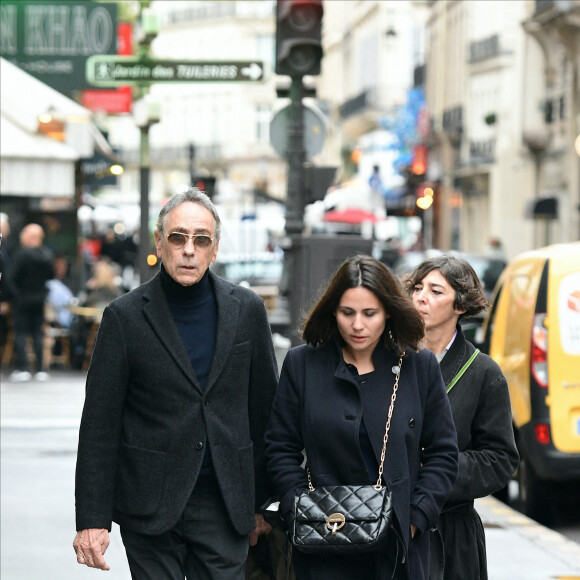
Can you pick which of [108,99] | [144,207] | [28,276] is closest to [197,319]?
[144,207]

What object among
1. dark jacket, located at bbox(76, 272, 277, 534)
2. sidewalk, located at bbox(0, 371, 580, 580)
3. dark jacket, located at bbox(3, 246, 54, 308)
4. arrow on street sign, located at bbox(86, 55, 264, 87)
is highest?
arrow on street sign, located at bbox(86, 55, 264, 87)

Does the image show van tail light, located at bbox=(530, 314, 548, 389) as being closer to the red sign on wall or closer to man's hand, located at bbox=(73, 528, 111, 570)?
man's hand, located at bbox=(73, 528, 111, 570)

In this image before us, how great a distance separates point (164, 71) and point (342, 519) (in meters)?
11.6

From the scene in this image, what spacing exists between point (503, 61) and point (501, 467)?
4477 centimetres

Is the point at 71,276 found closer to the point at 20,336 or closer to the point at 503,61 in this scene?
the point at 20,336

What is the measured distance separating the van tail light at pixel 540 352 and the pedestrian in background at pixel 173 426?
522cm

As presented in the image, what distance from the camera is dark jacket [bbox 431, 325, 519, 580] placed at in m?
5.30

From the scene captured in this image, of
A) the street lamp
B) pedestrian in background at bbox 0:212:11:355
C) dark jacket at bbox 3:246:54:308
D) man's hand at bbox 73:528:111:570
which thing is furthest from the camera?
pedestrian in background at bbox 0:212:11:355

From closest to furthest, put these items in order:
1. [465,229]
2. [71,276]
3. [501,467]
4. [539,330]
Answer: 1. [501,467]
2. [539,330]
3. [71,276]
4. [465,229]

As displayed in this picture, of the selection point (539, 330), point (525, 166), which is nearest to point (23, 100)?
point (539, 330)

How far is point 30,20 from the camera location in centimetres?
2009

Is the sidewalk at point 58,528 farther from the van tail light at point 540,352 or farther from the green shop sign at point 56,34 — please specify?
the green shop sign at point 56,34

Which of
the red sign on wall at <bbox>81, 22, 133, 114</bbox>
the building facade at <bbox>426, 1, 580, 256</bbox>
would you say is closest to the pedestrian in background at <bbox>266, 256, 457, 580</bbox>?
the red sign on wall at <bbox>81, 22, 133, 114</bbox>

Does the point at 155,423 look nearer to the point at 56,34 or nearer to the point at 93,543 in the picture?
the point at 93,543
